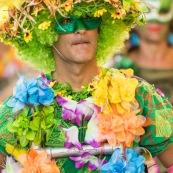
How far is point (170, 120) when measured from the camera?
6.34 meters

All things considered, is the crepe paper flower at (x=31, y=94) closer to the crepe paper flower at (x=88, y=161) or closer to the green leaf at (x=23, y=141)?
the green leaf at (x=23, y=141)

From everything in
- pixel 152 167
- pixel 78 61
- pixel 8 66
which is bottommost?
pixel 8 66

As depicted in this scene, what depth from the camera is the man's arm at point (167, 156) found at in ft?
20.8

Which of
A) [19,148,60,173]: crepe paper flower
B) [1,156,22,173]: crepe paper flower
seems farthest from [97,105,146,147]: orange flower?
[1,156,22,173]: crepe paper flower

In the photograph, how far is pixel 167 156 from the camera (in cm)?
636

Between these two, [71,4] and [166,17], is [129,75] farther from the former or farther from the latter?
[166,17]

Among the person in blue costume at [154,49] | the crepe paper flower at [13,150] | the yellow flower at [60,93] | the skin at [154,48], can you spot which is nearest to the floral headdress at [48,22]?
the yellow flower at [60,93]

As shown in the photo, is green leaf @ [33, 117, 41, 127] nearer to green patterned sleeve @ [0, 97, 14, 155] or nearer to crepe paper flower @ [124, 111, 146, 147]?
green patterned sleeve @ [0, 97, 14, 155]

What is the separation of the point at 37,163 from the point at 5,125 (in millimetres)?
344

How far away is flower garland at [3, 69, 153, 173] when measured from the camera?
6.12 m

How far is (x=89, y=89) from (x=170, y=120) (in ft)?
1.84

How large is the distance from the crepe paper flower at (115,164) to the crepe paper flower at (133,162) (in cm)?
3

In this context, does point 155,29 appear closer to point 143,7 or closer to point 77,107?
point 143,7

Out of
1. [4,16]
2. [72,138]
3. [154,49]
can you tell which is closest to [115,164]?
[72,138]
